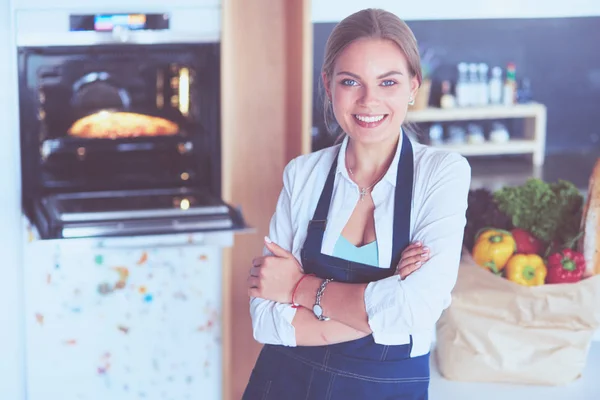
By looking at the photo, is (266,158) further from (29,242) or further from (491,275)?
(491,275)

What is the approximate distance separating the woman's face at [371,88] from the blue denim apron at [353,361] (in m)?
0.07

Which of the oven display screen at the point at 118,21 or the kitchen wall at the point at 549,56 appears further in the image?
the kitchen wall at the point at 549,56

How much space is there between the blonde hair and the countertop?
1.93 feet

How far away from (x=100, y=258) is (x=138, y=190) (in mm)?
206

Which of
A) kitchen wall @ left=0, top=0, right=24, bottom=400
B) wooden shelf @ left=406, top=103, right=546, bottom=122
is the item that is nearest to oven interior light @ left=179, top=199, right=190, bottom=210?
kitchen wall @ left=0, top=0, right=24, bottom=400

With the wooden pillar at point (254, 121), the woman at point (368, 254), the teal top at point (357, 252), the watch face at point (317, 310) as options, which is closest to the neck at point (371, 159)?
the woman at point (368, 254)

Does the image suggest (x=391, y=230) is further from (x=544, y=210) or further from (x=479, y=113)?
(x=479, y=113)

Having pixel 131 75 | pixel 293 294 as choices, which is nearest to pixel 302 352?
pixel 293 294

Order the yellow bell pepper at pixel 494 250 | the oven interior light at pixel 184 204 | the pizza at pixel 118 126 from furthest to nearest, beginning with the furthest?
the pizza at pixel 118 126
the oven interior light at pixel 184 204
the yellow bell pepper at pixel 494 250

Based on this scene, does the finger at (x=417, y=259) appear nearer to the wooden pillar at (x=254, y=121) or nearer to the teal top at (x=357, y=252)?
the teal top at (x=357, y=252)

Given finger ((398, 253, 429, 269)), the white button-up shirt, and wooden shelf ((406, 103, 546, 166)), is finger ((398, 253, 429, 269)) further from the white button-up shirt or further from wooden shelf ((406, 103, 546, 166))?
wooden shelf ((406, 103, 546, 166))

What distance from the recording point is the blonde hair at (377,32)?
1.36 meters

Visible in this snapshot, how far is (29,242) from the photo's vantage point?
226 cm

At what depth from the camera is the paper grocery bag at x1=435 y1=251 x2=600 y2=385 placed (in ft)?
5.52
